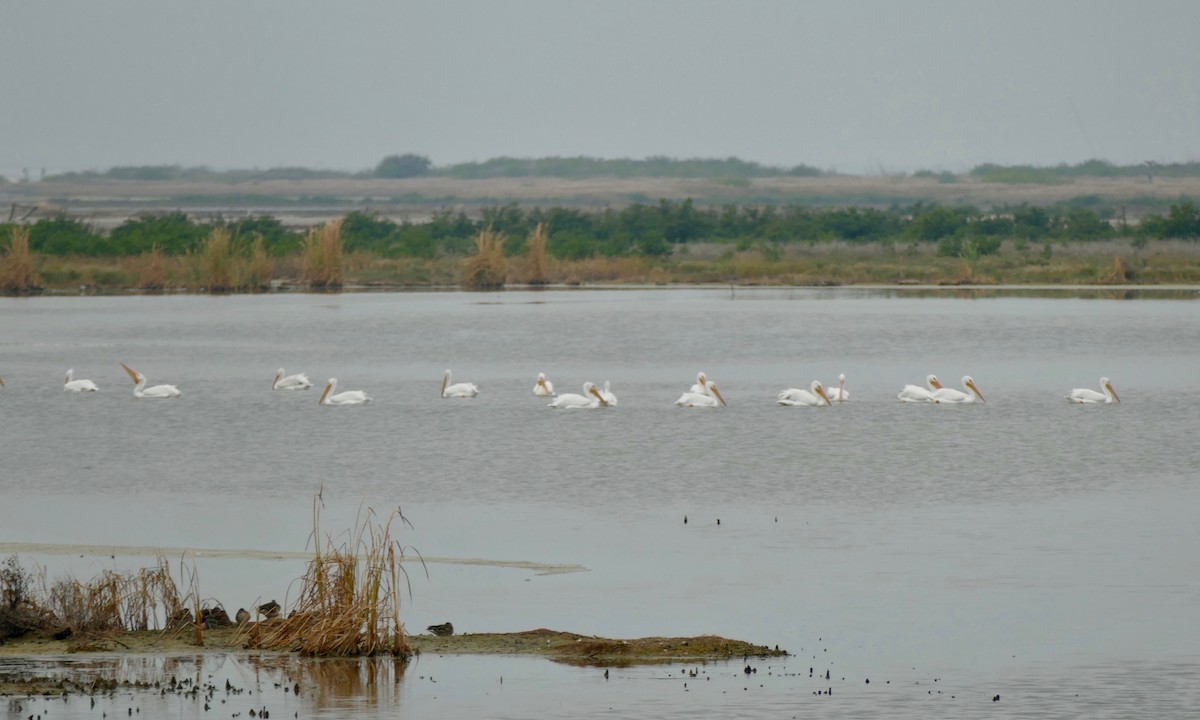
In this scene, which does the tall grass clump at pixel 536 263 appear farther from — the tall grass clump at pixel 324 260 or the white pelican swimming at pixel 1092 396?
the white pelican swimming at pixel 1092 396

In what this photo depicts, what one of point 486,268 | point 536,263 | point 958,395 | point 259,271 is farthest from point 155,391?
point 536,263

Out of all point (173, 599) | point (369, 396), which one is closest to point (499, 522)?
point (173, 599)

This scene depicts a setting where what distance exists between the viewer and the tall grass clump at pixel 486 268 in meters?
46.1

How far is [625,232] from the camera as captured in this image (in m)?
57.0

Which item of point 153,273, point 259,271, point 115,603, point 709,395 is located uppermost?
point 115,603

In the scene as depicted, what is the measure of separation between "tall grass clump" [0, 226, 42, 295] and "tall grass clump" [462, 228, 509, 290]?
1040cm

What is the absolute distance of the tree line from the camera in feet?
165

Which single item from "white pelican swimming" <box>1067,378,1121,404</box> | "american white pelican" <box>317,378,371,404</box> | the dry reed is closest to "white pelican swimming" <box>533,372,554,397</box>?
"american white pelican" <box>317,378,371,404</box>

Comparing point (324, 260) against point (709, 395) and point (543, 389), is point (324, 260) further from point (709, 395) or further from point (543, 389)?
point (709, 395)

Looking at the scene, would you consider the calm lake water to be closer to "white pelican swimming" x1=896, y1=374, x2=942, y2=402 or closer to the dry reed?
"white pelican swimming" x1=896, y1=374, x2=942, y2=402

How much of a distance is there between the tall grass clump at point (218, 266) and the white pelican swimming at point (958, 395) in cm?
2510

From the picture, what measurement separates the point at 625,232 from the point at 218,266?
16.7 metres

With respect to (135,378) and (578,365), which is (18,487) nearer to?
(135,378)

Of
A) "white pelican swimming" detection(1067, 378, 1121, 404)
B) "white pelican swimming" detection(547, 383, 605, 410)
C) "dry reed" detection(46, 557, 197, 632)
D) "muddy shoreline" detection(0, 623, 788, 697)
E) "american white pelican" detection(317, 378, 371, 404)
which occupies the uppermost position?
"dry reed" detection(46, 557, 197, 632)
